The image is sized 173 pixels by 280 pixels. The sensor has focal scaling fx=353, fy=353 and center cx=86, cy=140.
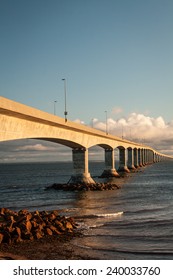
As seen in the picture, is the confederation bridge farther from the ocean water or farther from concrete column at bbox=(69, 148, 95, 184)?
the ocean water

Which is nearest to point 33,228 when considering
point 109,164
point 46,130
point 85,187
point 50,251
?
point 50,251

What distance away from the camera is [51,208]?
33.7 metres

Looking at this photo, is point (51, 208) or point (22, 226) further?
point (51, 208)

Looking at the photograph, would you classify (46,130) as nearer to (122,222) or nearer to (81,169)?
(122,222)

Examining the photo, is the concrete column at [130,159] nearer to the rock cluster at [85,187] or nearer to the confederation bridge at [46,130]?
the confederation bridge at [46,130]

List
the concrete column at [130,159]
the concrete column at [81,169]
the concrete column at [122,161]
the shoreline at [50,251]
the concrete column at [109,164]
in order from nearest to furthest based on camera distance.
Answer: the shoreline at [50,251], the concrete column at [81,169], the concrete column at [109,164], the concrete column at [122,161], the concrete column at [130,159]

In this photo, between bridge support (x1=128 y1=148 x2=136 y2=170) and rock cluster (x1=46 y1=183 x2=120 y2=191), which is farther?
bridge support (x1=128 y1=148 x2=136 y2=170)

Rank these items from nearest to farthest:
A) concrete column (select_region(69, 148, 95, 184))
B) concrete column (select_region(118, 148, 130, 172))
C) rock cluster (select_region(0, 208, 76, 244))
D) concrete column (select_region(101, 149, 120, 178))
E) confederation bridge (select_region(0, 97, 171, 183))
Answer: rock cluster (select_region(0, 208, 76, 244)) → confederation bridge (select_region(0, 97, 171, 183)) → concrete column (select_region(69, 148, 95, 184)) → concrete column (select_region(101, 149, 120, 178)) → concrete column (select_region(118, 148, 130, 172))

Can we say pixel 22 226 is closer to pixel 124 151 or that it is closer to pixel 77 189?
pixel 77 189

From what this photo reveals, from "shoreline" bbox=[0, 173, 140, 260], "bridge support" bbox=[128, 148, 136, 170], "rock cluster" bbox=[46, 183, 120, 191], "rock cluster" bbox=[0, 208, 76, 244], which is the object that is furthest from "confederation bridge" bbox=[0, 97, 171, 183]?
"bridge support" bbox=[128, 148, 136, 170]

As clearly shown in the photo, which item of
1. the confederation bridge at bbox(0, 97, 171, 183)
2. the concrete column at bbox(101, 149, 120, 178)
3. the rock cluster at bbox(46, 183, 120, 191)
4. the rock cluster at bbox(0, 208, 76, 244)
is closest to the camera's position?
the rock cluster at bbox(0, 208, 76, 244)

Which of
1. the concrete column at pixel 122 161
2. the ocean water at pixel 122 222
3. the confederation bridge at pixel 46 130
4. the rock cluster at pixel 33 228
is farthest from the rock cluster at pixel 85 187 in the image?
the concrete column at pixel 122 161
